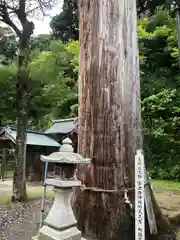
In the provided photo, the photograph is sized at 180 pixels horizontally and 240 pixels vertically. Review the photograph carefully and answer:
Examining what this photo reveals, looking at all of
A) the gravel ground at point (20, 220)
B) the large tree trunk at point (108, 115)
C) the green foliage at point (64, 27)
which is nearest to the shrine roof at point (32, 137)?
the gravel ground at point (20, 220)

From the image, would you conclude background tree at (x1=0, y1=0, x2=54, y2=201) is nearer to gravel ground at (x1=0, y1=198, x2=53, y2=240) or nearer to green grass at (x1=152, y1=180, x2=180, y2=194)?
gravel ground at (x1=0, y1=198, x2=53, y2=240)

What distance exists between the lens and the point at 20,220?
5020 millimetres

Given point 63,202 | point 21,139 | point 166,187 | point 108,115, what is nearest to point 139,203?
point 63,202

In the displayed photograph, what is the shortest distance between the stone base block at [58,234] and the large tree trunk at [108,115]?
0.65m

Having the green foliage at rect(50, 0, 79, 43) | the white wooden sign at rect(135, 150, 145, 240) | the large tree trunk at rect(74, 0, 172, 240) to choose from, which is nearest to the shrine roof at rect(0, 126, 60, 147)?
the green foliage at rect(50, 0, 79, 43)

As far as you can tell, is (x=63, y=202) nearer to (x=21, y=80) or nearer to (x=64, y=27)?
(x=21, y=80)

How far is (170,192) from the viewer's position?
26.2ft

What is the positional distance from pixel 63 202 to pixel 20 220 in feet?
8.70

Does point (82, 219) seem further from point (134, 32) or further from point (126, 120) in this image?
point (134, 32)

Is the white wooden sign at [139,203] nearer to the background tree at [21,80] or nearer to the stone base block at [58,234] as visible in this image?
the stone base block at [58,234]

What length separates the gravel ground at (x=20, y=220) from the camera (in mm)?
4141

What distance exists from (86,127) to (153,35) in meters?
9.28

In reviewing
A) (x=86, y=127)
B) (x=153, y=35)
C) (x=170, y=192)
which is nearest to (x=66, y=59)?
(x=153, y=35)

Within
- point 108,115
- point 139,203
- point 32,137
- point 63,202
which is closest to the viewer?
point 139,203
